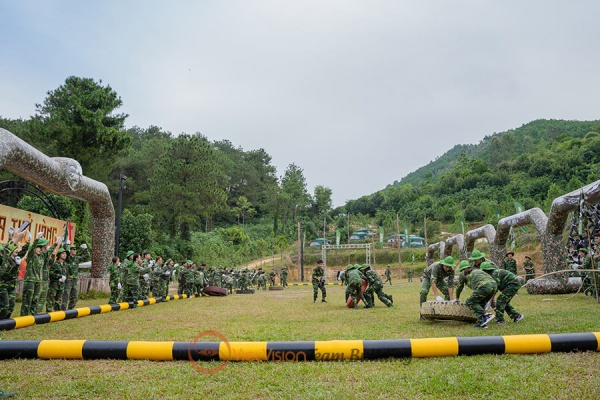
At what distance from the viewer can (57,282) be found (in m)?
11.4

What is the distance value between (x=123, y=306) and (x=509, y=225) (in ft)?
51.6

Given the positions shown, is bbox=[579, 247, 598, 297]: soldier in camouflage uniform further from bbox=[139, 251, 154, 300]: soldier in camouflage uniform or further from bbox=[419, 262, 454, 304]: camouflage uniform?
bbox=[139, 251, 154, 300]: soldier in camouflage uniform

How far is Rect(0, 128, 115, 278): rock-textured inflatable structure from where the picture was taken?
36.3 feet

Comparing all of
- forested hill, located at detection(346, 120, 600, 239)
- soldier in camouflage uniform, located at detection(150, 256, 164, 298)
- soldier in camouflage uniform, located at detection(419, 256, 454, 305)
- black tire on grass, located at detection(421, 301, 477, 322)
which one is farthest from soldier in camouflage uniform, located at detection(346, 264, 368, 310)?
forested hill, located at detection(346, 120, 600, 239)

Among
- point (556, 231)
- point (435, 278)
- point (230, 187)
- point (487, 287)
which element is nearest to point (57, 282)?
point (435, 278)

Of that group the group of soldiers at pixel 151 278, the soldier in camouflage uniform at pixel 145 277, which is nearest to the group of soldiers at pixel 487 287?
the group of soldiers at pixel 151 278

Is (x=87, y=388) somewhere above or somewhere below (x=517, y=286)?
below

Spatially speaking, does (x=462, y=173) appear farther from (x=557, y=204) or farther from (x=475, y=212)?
(x=557, y=204)

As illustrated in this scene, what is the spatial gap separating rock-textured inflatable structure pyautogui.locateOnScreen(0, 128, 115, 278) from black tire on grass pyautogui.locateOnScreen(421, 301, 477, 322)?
33.1ft

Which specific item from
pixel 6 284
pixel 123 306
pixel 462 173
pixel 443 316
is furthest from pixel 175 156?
pixel 462 173

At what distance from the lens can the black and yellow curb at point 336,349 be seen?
5.54m

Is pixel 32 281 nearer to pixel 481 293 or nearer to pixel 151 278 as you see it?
pixel 151 278

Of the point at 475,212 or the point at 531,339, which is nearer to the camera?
the point at 531,339

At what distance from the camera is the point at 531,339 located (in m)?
5.70
